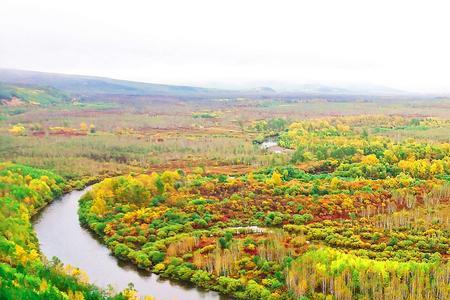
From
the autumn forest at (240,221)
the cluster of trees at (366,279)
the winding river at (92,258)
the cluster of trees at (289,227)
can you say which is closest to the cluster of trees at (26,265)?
the autumn forest at (240,221)

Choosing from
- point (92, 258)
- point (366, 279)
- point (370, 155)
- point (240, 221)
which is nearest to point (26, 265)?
point (92, 258)

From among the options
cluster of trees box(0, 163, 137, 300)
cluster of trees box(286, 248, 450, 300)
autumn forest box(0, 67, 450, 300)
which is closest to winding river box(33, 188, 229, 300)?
autumn forest box(0, 67, 450, 300)

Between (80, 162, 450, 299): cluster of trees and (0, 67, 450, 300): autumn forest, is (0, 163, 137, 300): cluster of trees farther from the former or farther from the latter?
(80, 162, 450, 299): cluster of trees

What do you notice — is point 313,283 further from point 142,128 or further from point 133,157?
point 142,128

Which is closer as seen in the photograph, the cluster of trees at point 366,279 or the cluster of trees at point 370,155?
the cluster of trees at point 366,279

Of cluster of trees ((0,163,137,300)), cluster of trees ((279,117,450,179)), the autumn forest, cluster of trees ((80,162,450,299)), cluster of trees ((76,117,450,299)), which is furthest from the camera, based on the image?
cluster of trees ((279,117,450,179))

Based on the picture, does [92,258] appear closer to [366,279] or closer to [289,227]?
[289,227]

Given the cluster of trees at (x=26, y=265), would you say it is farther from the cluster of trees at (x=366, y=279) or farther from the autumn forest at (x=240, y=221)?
the cluster of trees at (x=366, y=279)
